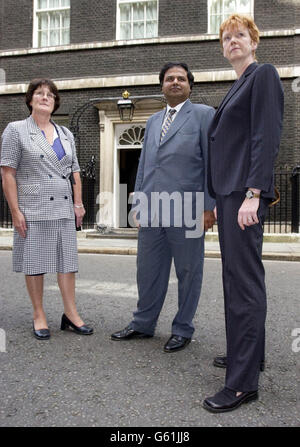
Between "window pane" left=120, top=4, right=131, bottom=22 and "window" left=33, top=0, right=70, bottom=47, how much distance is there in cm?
167

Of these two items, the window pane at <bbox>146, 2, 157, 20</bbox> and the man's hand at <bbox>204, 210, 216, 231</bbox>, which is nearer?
the man's hand at <bbox>204, 210, 216, 231</bbox>

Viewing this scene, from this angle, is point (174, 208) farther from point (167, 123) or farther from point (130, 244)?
point (130, 244)

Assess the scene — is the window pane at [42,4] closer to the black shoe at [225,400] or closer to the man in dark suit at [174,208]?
the man in dark suit at [174,208]

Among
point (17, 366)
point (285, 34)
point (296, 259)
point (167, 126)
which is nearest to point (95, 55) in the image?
point (285, 34)

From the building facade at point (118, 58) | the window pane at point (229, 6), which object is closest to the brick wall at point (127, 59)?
the building facade at point (118, 58)

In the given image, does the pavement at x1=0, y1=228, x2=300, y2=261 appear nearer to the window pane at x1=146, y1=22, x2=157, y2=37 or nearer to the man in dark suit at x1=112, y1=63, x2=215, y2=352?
the man in dark suit at x1=112, y1=63, x2=215, y2=352

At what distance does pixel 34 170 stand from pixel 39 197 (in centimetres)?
19

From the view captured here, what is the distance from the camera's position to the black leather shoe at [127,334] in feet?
10.0

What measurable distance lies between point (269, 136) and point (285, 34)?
11065mm

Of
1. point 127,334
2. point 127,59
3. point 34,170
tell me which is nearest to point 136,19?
point 127,59

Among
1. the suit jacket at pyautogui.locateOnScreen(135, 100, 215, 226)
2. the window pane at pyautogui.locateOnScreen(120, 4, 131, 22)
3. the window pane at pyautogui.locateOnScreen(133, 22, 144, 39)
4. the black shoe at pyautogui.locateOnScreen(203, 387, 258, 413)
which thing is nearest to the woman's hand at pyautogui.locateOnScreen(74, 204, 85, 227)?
the suit jacket at pyautogui.locateOnScreen(135, 100, 215, 226)

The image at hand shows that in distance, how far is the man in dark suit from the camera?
288 centimetres

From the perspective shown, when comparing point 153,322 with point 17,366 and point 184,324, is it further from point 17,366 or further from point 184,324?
point 17,366

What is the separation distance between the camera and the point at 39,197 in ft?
10.0
